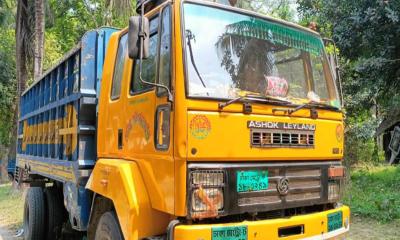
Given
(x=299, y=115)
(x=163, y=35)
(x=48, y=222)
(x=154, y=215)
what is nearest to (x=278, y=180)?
(x=299, y=115)

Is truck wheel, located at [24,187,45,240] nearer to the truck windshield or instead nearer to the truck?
the truck

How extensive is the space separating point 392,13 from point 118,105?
20.7 ft

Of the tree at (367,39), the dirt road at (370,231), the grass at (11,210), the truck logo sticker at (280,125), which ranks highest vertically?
the tree at (367,39)

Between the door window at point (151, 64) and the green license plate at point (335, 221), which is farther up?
the door window at point (151, 64)

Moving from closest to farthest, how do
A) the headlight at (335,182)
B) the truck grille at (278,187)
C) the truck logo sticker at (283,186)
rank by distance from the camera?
the truck grille at (278,187) < the truck logo sticker at (283,186) < the headlight at (335,182)

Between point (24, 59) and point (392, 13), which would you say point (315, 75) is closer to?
point (392, 13)

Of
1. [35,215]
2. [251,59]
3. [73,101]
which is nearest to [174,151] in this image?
[251,59]

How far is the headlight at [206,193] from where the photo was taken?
325cm

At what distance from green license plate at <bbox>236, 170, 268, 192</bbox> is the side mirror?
1.13 meters

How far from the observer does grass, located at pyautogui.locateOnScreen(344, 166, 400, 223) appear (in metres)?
7.70

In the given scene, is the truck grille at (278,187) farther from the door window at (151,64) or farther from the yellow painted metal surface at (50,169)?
the yellow painted metal surface at (50,169)

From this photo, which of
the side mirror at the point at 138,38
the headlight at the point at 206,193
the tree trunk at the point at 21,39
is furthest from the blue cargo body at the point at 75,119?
the tree trunk at the point at 21,39

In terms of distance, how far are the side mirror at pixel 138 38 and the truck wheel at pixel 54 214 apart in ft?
12.0

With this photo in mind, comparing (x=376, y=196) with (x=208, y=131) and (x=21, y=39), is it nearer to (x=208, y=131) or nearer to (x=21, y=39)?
(x=208, y=131)
